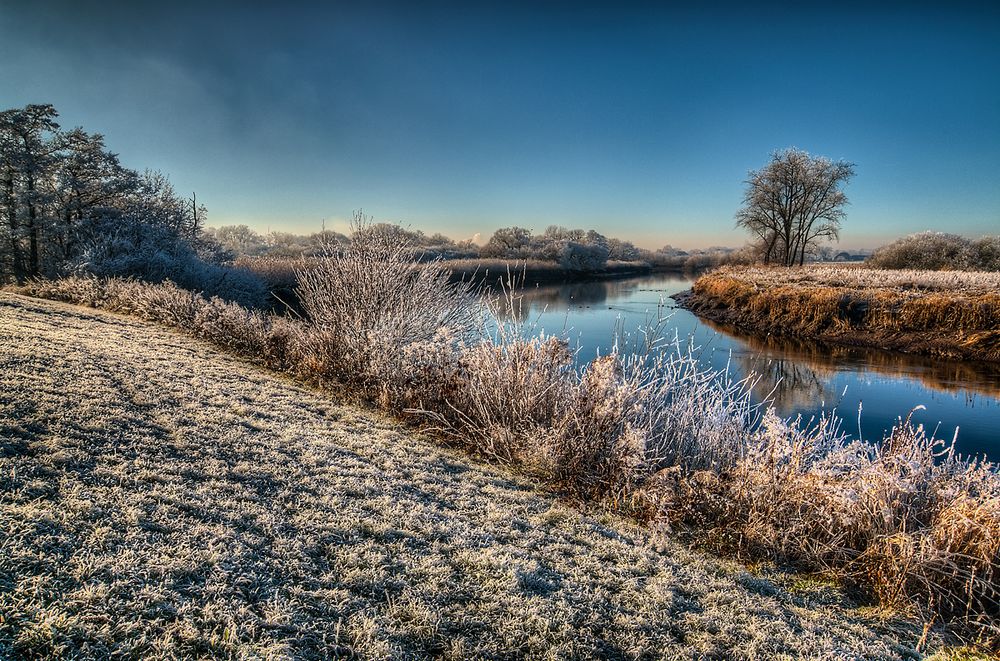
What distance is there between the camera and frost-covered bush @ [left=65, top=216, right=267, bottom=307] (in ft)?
50.6

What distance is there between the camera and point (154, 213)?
806 inches

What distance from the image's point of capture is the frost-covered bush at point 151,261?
15.4 metres

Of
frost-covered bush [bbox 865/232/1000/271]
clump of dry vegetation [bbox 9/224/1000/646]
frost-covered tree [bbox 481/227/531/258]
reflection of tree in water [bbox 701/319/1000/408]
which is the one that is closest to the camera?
clump of dry vegetation [bbox 9/224/1000/646]

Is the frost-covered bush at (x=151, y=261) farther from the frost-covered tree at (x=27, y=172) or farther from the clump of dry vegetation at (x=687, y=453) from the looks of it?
the clump of dry vegetation at (x=687, y=453)

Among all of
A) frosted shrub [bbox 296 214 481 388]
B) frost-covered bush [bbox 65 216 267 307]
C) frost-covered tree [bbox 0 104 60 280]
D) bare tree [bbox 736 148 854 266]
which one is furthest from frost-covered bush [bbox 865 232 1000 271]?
frost-covered tree [bbox 0 104 60 280]

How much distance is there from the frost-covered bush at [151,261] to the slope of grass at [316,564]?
13.2 metres

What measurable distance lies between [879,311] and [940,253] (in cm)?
2197

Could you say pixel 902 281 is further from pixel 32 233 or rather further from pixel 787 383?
pixel 32 233

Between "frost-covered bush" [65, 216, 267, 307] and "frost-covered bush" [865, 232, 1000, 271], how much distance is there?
36740mm

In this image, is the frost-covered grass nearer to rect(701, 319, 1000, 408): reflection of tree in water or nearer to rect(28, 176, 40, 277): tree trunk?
rect(701, 319, 1000, 408): reflection of tree in water

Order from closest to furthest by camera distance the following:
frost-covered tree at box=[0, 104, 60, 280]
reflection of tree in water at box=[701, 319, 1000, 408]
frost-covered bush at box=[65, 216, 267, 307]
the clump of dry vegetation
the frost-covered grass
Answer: the clump of dry vegetation → reflection of tree in water at box=[701, 319, 1000, 408] → the frost-covered grass → frost-covered bush at box=[65, 216, 267, 307] → frost-covered tree at box=[0, 104, 60, 280]

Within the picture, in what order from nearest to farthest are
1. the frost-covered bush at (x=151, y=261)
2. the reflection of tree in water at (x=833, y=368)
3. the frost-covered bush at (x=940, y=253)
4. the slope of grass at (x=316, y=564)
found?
1. the slope of grass at (x=316, y=564)
2. the reflection of tree in water at (x=833, y=368)
3. the frost-covered bush at (x=151, y=261)
4. the frost-covered bush at (x=940, y=253)

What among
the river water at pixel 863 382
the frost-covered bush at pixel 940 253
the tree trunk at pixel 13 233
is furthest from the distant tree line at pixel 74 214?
the frost-covered bush at pixel 940 253

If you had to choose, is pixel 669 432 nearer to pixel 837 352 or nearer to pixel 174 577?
pixel 174 577
